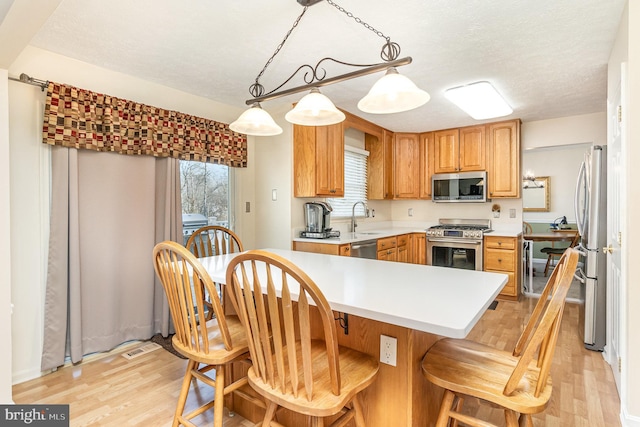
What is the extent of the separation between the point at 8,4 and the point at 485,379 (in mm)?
2437

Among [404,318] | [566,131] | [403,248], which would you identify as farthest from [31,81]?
[566,131]

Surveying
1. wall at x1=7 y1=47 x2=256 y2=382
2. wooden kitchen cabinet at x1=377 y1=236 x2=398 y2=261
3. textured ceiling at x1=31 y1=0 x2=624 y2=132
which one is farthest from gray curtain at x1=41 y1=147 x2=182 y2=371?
wooden kitchen cabinet at x1=377 y1=236 x2=398 y2=261

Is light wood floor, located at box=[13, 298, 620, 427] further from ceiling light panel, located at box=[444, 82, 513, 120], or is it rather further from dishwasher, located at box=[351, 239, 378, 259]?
ceiling light panel, located at box=[444, 82, 513, 120]

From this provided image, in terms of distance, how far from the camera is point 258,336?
1.21 m

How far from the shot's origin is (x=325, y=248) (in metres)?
3.44

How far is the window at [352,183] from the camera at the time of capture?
4.42 m

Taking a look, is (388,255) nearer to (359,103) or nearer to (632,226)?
(632,226)

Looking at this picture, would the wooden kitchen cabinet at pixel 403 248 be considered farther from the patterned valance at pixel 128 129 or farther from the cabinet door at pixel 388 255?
the patterned valance at pixel 128 129

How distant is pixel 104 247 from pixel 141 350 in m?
0.91

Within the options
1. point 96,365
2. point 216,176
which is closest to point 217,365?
point 96,365

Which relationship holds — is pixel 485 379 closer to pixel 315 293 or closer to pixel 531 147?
pixel 315 293

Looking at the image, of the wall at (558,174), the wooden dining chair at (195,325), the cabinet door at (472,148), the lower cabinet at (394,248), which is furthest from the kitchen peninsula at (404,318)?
the wall at (558,174)

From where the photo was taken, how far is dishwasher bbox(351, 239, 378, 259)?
3.59m

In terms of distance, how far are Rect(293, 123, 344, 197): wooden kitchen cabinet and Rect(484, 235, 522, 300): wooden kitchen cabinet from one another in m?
2.13
